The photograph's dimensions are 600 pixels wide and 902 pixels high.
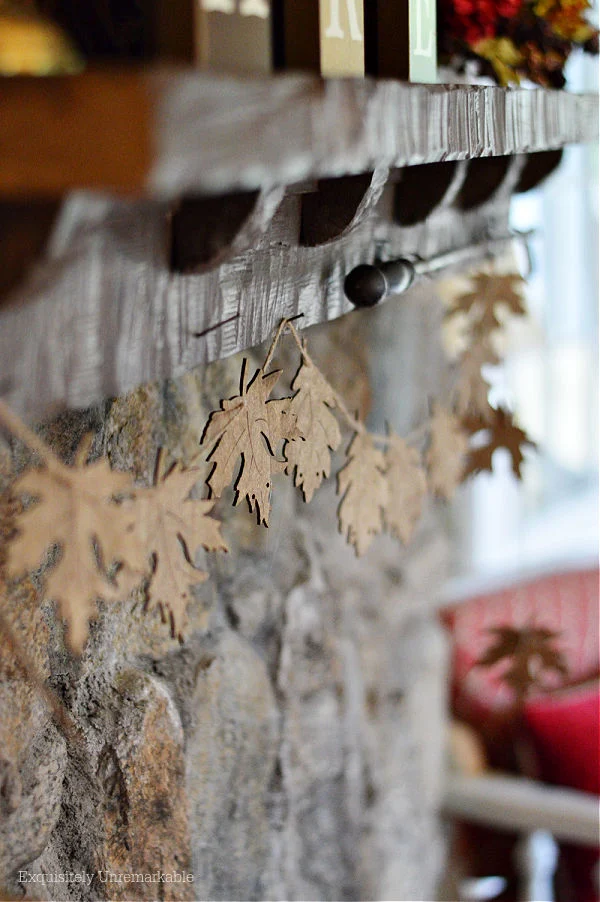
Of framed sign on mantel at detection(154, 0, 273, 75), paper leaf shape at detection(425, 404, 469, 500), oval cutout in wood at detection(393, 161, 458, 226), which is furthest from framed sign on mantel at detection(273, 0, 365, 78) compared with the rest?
paper leaf shape at detection(425, 404, 469, 500)

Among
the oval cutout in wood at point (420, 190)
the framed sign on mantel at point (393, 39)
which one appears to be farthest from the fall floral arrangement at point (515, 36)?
A: the framed sign on mantel at point (393, 39)

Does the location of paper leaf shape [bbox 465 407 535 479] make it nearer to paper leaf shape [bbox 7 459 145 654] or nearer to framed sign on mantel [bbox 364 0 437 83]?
framed sign on mantel [bbox 364 0 437 83]

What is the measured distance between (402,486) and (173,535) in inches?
16.7

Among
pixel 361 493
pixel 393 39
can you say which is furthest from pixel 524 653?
pixel 393 39

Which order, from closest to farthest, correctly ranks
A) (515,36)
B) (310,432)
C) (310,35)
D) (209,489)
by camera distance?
(310,35), (209,489), (310,432), (515,36)

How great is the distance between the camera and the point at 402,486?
104 centimetres

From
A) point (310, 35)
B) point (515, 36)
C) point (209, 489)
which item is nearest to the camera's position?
point (310, 35)

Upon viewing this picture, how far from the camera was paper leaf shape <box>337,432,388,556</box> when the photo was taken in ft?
2.94

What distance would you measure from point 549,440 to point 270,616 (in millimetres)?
2217

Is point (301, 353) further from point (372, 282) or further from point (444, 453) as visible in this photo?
point (444, 453)

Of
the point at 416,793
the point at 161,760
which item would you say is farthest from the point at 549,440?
the point at 161,760

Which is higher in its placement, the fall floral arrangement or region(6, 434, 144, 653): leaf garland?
the fall floral arrangement

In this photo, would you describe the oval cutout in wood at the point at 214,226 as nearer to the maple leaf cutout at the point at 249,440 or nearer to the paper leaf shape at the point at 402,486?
the maple leaf cutout at the point at 249,440

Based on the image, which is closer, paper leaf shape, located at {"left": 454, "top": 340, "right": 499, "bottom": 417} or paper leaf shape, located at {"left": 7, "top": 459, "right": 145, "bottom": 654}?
paper leaf shape, located at {"left": 7, "top": 459, "right": 145, "bottom": 654}
